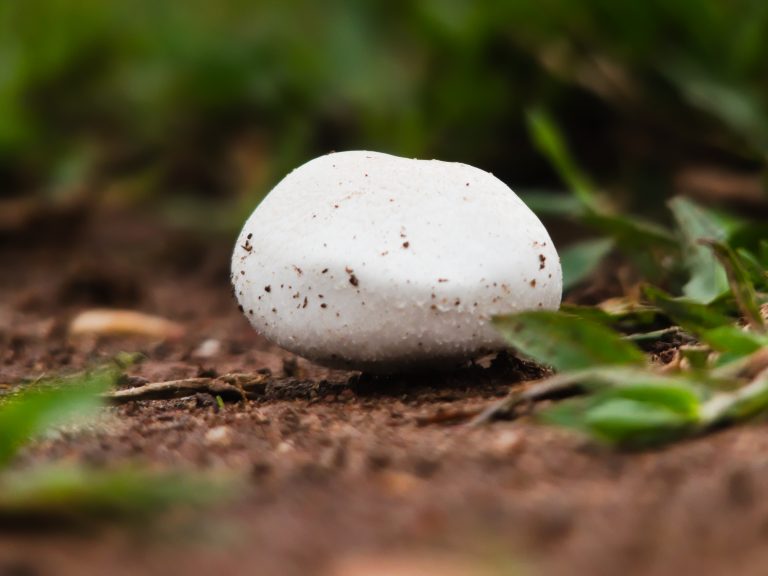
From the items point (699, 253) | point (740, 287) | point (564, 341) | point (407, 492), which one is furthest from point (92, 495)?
point (699, 253)

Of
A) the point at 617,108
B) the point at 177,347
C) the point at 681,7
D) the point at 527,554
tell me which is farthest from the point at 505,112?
the point at 527,554

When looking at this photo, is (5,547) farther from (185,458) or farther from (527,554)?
(527,554)

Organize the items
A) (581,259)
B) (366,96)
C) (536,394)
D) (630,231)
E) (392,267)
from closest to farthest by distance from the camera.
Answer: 1. (536,394)
2. (392,267)
3. (630,231)
4. (581,259)
5. (366,96)

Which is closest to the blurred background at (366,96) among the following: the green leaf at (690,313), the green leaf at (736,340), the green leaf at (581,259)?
the green leaf at (581,259)

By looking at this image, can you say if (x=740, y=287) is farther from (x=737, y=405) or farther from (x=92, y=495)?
(x=92, y=495)

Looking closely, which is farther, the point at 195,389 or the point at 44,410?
the point at 195,389

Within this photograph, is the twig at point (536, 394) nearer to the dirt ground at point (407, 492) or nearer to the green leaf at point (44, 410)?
the dirt ground at point (407, 492)

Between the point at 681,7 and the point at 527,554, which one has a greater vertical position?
the point at 681,7
